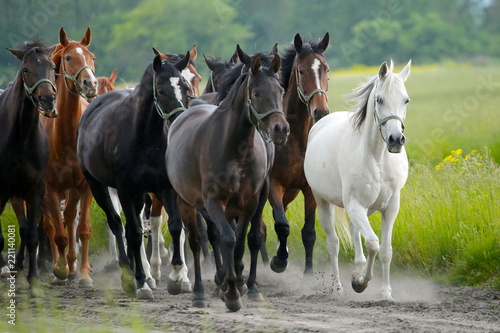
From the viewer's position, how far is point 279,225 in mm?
7938

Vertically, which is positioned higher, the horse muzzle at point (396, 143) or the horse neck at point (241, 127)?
the horse neck at point (241, 127)

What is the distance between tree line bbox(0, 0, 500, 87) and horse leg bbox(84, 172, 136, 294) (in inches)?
812

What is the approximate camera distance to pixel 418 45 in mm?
31906

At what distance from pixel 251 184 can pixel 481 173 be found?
144 inches

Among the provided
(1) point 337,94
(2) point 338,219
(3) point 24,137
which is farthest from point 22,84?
(1) point 337,94

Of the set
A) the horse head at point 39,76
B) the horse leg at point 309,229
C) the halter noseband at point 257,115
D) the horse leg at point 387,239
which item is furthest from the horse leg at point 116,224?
the horse leg at point 387,239

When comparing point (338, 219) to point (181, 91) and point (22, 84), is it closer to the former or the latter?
point (181, 91)

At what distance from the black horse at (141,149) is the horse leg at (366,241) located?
172 centimetres

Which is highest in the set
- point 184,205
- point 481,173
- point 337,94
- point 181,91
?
point 337,94

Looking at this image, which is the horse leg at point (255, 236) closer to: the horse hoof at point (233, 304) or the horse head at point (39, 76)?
the horse hoof at point (233, 304)

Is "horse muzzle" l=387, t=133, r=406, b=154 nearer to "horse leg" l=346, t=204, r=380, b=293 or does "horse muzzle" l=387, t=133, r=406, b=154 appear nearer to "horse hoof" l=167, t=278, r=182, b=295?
"horse leg" l=346, t=204, r=380, b=293

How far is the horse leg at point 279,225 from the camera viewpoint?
7.95 metres

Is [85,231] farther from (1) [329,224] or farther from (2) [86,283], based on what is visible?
(1) [329,224]

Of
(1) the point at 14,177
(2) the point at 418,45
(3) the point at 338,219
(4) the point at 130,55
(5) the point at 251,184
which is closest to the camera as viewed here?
(5) the point at 251,184
